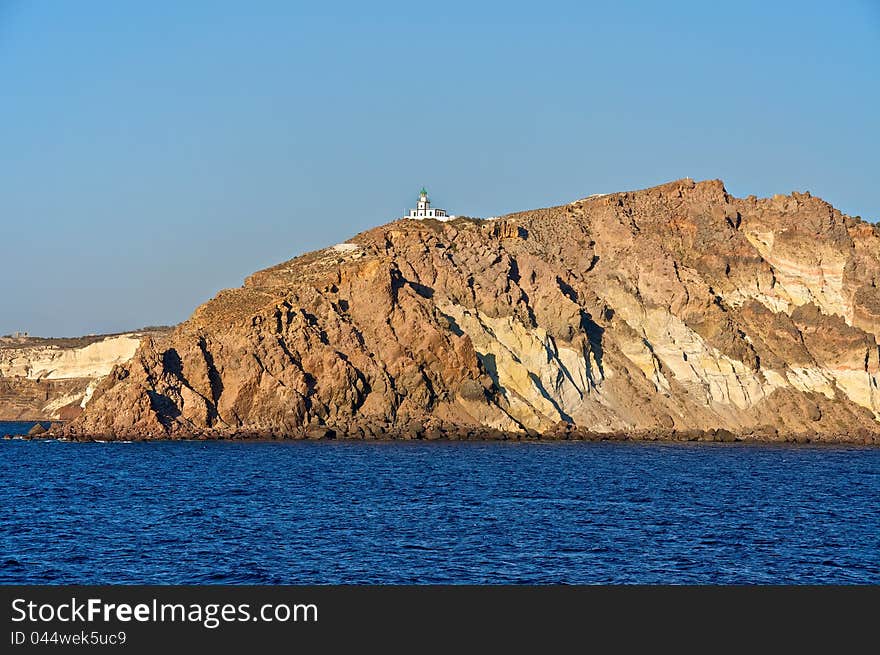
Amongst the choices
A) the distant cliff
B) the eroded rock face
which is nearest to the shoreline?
the eroded rock face

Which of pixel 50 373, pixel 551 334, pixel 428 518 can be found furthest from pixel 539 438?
pixel 50 373

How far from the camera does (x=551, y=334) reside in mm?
100750

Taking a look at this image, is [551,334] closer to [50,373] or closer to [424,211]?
[424,211]

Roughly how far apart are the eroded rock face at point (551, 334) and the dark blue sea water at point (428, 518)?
1235 centimetres

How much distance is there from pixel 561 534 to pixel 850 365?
71993 mm

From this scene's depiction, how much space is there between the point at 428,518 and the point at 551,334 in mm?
54569

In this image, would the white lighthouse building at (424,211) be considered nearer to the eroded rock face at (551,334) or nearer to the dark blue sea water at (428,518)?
the eroded rock face at (551,334)

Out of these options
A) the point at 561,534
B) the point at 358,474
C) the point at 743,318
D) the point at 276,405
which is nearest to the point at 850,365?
the point at 743,318

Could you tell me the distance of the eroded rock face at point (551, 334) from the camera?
92438 millimetres

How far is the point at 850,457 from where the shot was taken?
86.8 meters

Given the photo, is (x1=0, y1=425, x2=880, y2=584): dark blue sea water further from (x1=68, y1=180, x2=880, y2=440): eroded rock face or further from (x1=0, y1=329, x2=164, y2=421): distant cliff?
(x1=0, y1=329, x2=164, y2=421): distant cliff

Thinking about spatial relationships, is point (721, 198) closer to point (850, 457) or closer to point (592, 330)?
point (592, 330)

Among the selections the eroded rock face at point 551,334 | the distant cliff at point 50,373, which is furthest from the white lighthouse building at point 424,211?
the distant cliff at point 50,373

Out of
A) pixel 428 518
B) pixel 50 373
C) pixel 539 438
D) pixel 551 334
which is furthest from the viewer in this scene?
pixel 50 373
